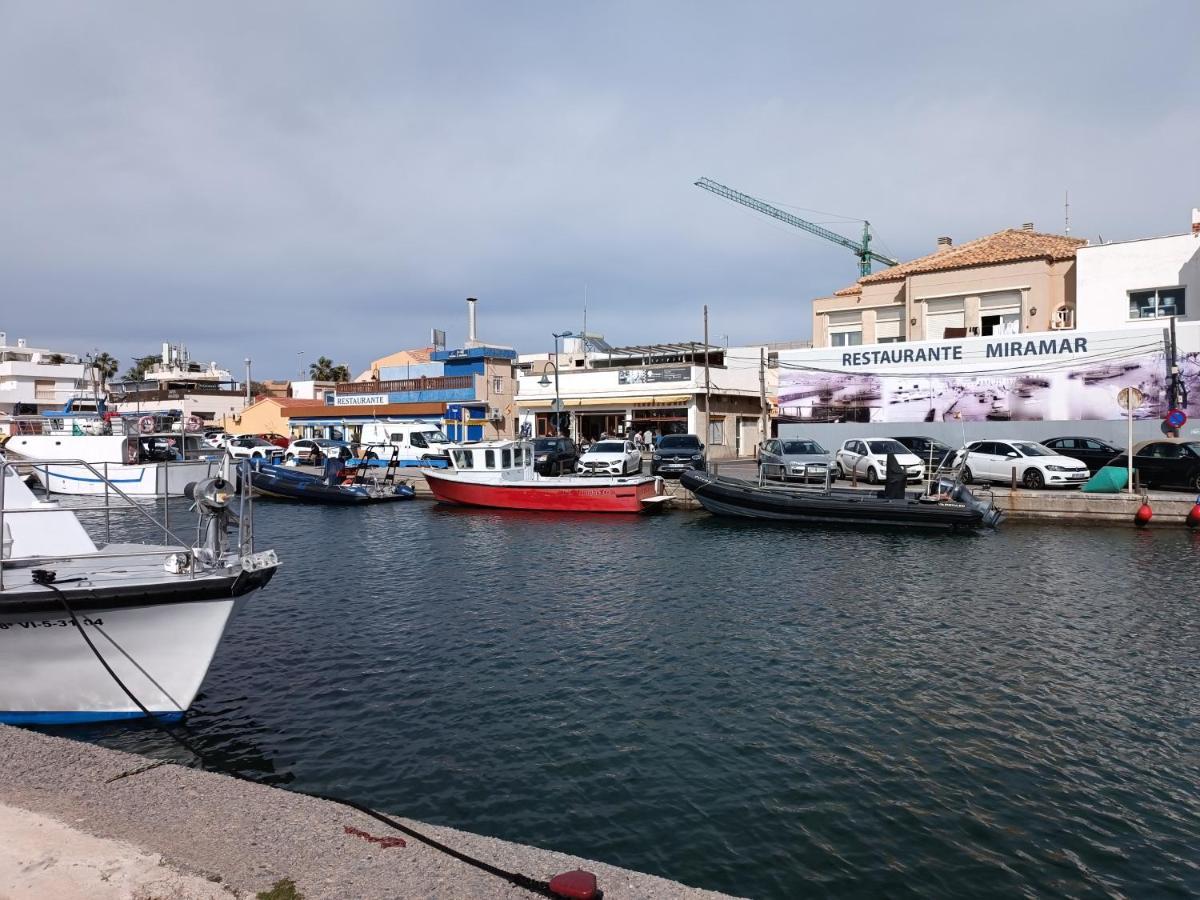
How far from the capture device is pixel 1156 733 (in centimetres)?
848

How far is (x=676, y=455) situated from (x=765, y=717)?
25.1 m

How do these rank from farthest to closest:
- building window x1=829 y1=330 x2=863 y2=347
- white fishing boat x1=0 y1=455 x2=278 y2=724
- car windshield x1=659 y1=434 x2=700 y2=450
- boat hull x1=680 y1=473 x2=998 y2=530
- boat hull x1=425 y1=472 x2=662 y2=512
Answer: building window x1=829 y1=330 x2=863 y2=347, car windshield x1=659 y1=434 x2=700 y2=450, boat hull x1=425 y1=472 x2=662 y2=512, boat hull x1=680 y1=473 x2=998 y2=530, white fishing boat x1=0 y1=455 x2=278 y2=724

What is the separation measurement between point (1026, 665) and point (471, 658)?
23.6 ft

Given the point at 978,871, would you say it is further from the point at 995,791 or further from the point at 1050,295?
the point at 1050,295

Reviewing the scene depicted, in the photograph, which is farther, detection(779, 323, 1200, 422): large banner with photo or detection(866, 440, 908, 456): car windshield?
detection(779, 323, 1200, 422): large banner with photo

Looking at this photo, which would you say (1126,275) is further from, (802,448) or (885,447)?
(802,448)

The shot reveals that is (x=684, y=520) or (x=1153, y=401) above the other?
(x=1153, y=401)

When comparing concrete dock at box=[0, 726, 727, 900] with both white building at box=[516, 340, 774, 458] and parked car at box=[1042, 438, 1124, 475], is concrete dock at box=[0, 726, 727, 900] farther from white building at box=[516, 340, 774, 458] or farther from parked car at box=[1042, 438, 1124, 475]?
white building at box=[516, 340, 774, 458]

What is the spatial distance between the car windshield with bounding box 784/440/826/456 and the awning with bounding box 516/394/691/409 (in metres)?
14.5

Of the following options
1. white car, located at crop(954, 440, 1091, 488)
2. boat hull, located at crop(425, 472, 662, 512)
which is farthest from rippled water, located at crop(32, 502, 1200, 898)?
boat hull, located at crop(425, 472, 662, 512)

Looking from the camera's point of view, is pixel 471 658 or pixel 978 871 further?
pixel 471 658

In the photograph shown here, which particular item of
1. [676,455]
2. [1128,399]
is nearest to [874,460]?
[1128,399]

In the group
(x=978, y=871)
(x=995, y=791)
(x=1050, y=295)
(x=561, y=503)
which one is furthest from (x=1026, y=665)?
(x=1050, y=295)

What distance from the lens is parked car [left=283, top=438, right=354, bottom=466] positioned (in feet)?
137
